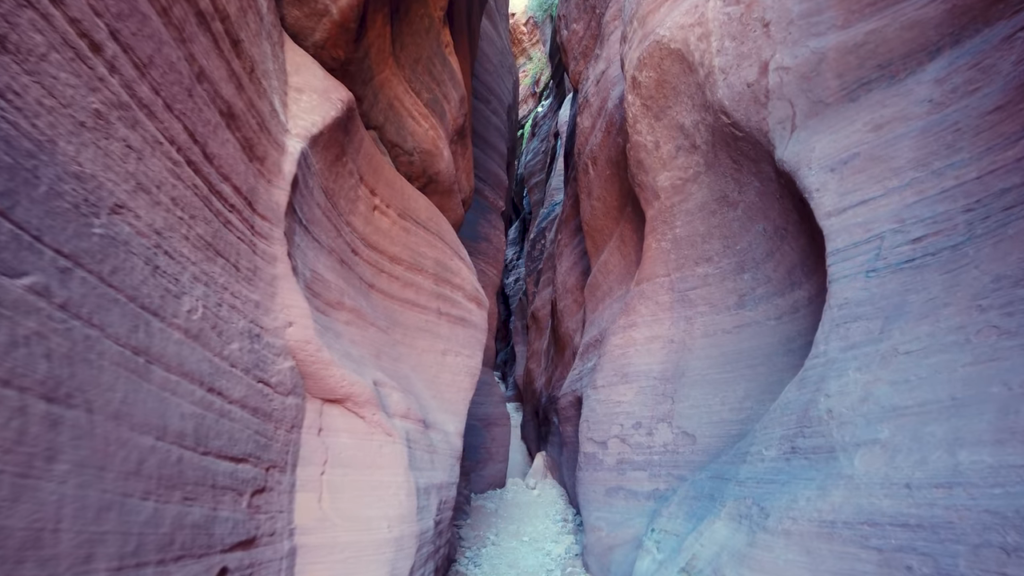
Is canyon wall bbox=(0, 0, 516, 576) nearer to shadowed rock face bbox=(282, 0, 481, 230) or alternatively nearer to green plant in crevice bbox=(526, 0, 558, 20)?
shadowed rock face bbox=(282, 0, 481, 230)

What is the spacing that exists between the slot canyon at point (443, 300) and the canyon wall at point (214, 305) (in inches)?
0.5

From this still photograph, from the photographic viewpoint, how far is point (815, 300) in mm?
4031

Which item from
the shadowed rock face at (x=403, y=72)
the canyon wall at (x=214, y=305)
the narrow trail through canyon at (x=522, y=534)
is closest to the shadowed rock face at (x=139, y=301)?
the canyon wall at (x=214, y=305)

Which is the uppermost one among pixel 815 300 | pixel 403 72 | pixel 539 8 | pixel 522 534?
pixel 539 8

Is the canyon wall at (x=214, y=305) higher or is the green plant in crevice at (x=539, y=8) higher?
the green plant in crevice at (x=539, y=8)

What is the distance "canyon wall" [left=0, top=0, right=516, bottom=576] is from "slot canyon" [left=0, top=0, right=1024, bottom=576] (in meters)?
0.01

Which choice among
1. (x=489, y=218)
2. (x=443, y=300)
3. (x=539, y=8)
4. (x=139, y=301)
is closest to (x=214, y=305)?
(x=139, y=301)

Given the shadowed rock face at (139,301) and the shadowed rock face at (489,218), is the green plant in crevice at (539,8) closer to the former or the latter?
the shadowed rock face at (489,218)

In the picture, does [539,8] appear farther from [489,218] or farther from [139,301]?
[139,301]

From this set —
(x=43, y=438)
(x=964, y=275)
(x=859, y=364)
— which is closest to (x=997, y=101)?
(x=964, y=275)

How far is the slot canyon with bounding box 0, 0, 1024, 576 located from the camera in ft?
5.95

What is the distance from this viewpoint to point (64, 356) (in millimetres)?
1660

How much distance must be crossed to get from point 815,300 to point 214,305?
3816mm

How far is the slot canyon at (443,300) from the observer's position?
181cm
